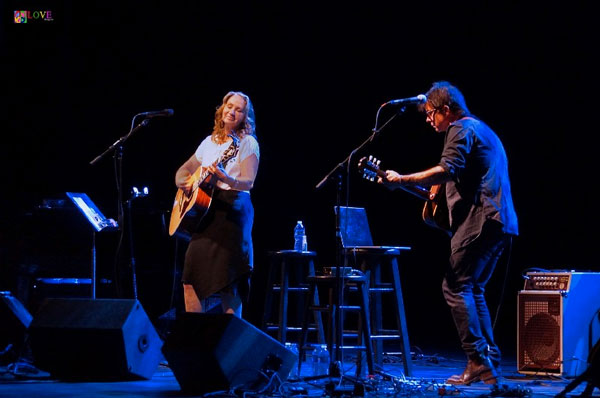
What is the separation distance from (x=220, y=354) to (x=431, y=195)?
1.92m

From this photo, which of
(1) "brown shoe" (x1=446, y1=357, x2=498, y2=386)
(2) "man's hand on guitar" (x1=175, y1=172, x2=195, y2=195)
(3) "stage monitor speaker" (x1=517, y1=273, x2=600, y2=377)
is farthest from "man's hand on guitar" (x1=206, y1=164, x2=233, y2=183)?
(3) "stage monitor speaker" (x1=517, y1=273, x2=600, y2=377)

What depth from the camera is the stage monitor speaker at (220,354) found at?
12.7 feet

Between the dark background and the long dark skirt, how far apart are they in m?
2.70

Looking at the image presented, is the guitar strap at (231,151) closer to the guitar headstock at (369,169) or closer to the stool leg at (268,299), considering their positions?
the guitar headstock at (369,169)

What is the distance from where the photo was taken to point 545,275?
5707 mm

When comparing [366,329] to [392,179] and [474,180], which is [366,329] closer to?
[392,179]

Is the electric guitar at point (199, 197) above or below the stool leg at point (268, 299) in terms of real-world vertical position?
above

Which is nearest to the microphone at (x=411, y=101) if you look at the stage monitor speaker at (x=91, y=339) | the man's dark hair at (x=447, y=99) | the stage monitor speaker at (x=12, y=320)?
the man's dark hair at (x=447, y=99)

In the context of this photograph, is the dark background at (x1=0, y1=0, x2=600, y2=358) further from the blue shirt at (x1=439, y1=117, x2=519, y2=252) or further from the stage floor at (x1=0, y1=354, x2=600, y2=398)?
the blue shirt at (x1=439, y1=117, x2=519, y2=252)

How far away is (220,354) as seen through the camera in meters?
3.85

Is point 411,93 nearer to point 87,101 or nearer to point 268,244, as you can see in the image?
point 268,244

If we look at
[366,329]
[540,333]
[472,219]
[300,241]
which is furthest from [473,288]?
[300,241]

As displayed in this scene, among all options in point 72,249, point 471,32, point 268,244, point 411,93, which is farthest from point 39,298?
point 471,32

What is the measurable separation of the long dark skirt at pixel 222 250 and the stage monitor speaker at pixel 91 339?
1.33 feet
